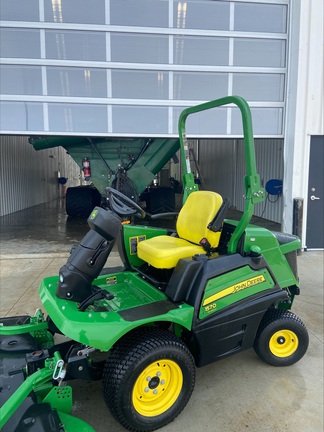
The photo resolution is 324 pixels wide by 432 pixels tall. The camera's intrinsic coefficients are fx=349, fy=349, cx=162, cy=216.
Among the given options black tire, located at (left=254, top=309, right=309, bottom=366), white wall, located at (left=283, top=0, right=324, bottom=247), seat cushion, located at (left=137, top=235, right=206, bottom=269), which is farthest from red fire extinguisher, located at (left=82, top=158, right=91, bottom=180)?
black tire, located at (left=254, top=309, right=309, bottom=366)

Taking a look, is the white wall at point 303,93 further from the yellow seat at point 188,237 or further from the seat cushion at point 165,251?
the seat cushion at point 165,251

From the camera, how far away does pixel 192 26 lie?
18.3 ft

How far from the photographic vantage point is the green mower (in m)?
1.87

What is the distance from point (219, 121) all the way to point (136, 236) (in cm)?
354

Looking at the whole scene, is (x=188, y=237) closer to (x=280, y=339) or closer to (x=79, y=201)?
(x=280, y=339)

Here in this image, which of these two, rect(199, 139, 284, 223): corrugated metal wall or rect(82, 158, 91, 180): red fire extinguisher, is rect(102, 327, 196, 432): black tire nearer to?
rect(82, 158, 91, 180): red fire extinguisher

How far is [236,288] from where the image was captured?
2340mm

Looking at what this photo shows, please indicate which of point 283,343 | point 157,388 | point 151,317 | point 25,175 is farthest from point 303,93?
point 25,175

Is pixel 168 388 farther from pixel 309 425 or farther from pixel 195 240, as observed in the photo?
pixel 195 240

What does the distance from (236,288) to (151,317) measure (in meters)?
0.66

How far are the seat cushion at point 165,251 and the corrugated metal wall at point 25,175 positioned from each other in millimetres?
9448

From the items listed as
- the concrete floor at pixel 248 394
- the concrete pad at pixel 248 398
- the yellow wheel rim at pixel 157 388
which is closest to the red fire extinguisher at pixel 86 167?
the concrete floor at pixel 248 394

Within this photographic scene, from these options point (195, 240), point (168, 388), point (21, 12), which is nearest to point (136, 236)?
point (195, 240)

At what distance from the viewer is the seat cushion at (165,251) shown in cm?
239
